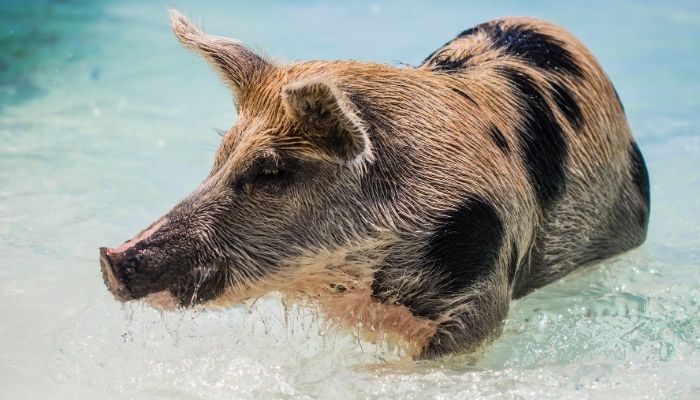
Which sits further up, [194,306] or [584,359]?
[194,306]

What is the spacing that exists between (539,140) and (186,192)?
3415 millimetres

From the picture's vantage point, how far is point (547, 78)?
5.10 metres

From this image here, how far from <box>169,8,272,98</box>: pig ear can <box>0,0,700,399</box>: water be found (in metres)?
0.18

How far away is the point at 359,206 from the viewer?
4172 millimetres

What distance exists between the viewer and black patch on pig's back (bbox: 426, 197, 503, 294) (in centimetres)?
421

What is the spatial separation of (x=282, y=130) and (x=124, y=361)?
147 centimetres

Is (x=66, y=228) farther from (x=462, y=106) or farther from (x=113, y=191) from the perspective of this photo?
(x=462, y=106)

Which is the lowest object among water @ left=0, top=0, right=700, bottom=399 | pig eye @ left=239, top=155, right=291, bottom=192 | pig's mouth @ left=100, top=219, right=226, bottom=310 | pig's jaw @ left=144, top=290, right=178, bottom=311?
water @ left=0, top=0, right=700, bottom=399

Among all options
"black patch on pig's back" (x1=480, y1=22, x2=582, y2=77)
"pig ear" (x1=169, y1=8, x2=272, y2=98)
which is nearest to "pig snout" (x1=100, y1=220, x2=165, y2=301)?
"pig ear" (x1=169, y1=8, x2=272, y2=98)

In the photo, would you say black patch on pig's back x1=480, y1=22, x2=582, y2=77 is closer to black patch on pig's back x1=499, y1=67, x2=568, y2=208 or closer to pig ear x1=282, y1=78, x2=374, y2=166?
black patch on pig's back x1=499, y1=67, x2=568, y2=208

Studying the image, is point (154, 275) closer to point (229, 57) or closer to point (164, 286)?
point (164, 286)

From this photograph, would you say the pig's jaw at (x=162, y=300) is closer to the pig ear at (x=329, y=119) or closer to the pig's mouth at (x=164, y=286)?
the pig's mouth at (x=164, y=286)

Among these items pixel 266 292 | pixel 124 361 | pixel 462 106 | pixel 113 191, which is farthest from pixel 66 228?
pixel 462 106

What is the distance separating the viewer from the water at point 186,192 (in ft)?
14.7
